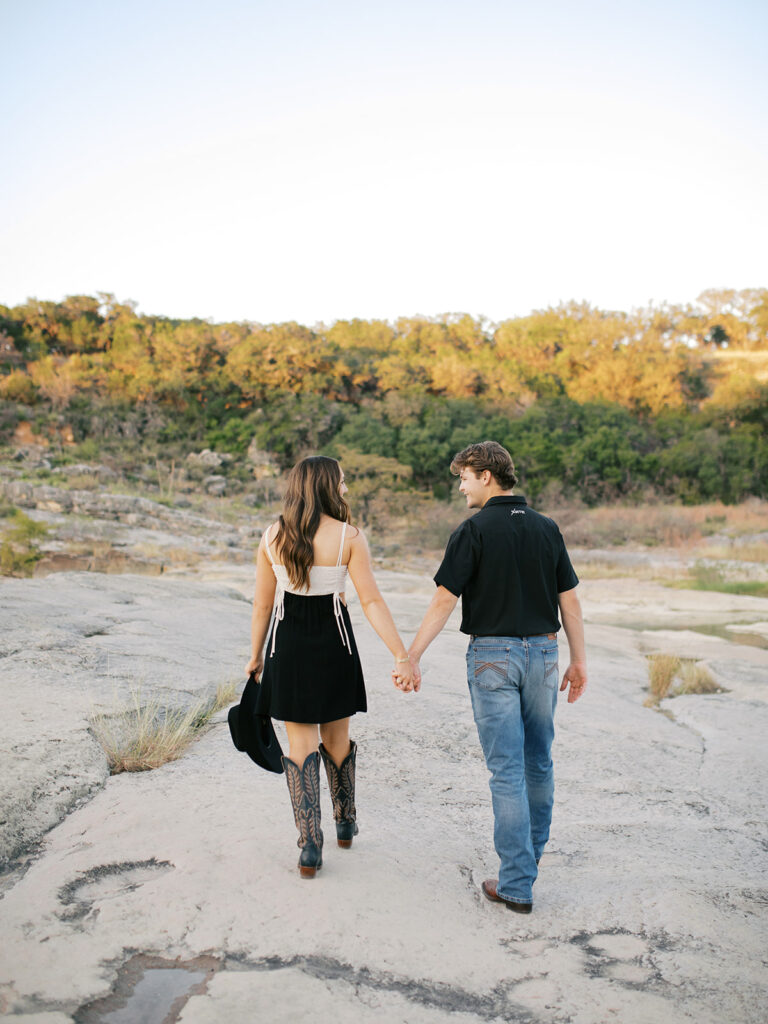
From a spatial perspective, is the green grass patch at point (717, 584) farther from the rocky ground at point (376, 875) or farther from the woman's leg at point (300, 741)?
the woman's leg at point (300, 741)

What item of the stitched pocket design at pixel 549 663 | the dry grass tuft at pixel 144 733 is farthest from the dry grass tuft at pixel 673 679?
the stitched pocket design at pixel 549 663

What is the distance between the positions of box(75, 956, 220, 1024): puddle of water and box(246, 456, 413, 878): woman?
665 millimetres

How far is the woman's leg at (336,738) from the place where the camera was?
319 centimetres

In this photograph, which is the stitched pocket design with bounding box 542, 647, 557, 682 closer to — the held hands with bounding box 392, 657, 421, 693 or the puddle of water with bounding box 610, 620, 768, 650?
the held hands with bounding box 392, 657, 421, 693

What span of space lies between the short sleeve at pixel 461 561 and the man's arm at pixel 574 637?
439mm

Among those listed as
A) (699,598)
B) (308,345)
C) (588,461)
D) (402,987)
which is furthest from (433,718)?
(308,345)

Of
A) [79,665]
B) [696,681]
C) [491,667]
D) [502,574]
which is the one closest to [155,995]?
[491,667]

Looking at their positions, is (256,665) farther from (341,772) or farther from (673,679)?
(673,679)

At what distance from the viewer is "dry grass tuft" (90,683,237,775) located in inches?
165

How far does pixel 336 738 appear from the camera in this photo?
320 centimetres

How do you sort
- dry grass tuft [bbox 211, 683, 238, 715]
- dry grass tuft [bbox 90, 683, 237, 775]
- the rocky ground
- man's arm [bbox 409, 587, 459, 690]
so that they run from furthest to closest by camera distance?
dry grass tuft [bbox 211, 683, 238, 715] → dry grass tuft [bbox 90, 683, 237, 775] → man's arm [bbox 409, 587, 459, 690] → the rocky ground

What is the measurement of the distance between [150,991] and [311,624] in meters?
1.30

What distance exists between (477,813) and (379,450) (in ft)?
77.2

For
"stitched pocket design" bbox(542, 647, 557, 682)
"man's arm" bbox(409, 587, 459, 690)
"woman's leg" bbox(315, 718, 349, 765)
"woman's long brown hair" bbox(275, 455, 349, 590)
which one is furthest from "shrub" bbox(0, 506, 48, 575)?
"stitched pocket design" bbox(542, 647, 557, 682)
